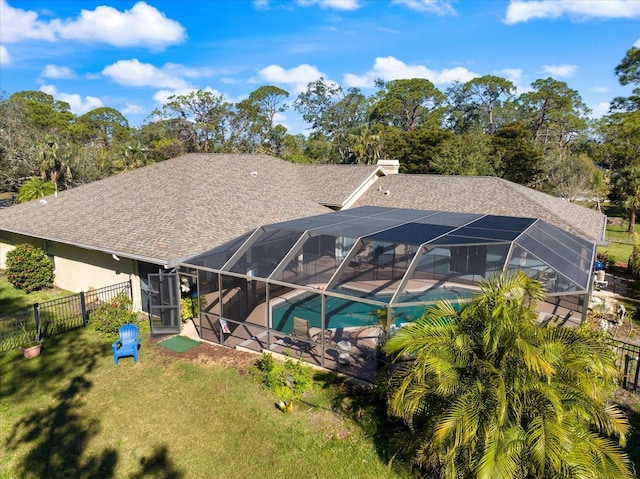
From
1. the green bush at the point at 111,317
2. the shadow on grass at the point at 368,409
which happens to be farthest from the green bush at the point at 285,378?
the green bush at the point at 111,317

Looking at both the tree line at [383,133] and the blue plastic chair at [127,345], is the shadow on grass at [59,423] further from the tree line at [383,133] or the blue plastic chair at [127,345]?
the tree line at [383,133]

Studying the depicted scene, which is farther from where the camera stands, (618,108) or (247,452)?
(618,108)

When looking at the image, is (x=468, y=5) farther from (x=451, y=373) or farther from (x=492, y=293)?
(x=451, y=373)

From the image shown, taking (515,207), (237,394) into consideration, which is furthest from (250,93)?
(237,394)

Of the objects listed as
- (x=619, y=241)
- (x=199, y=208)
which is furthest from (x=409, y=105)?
(x=199, y=208)

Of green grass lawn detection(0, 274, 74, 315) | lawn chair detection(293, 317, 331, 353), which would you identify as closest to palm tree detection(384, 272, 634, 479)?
lawn chair detection(293, 317, 331, 353)

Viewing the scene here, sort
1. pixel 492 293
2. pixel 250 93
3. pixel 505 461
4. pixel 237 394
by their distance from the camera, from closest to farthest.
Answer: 1. pixel 505 461
2. pixel 492 293
3. pixel 237 394
4. pixel 250 93

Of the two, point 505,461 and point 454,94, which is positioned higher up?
point 454,94

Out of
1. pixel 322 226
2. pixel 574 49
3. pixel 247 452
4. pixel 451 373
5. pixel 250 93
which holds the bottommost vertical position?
pixel 247 452

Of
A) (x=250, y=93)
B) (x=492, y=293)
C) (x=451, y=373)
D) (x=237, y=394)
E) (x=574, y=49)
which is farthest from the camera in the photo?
(x=250, y=93)
